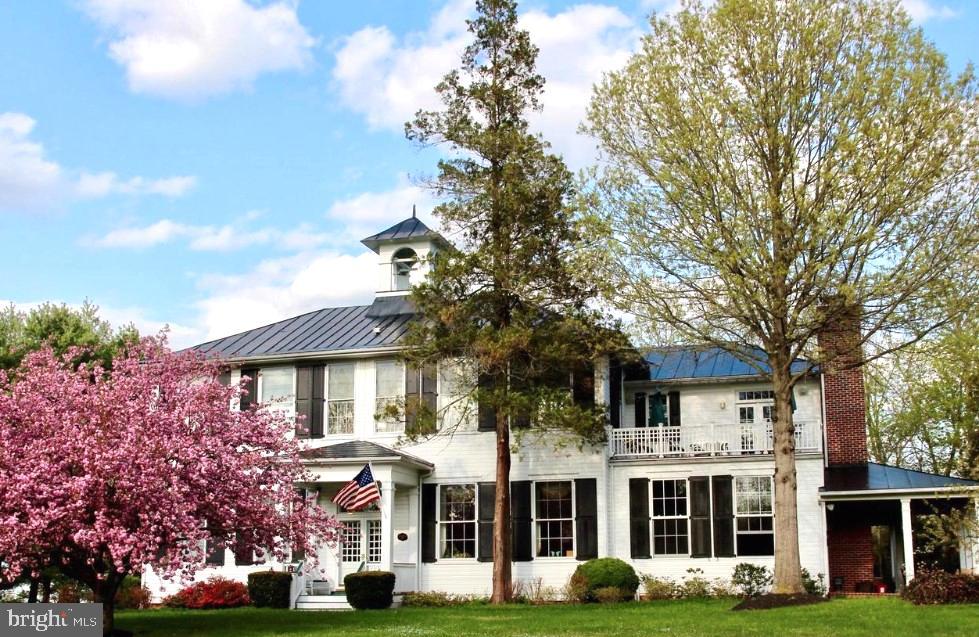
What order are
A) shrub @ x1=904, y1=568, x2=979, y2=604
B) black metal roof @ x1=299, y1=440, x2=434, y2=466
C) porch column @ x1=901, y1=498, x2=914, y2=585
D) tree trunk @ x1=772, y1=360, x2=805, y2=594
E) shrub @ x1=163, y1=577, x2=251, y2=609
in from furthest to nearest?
1. shrub @ x1=163, y1=577, x2=251, y2=609
2. black metal roof @ x1=299, y1=440, x2=434, y2=466
3. porch column @ x1=901, y1=498, x2=914, y2=585
4. tree trunk @ x1=772, y1=360, x2=805, y2=594
5. shrub @ x1=904, y1=568, x2=979, y2=604

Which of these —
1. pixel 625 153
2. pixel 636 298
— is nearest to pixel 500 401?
pixel 636 298

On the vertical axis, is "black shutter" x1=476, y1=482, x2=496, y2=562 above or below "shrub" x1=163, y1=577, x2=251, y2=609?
above

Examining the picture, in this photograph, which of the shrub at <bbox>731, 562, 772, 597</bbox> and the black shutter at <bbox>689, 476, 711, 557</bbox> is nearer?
the shrub at <bbox>731, 562, 772, 597</bbox>

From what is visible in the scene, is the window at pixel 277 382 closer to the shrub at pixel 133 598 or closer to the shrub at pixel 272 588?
the shrub at pixel 272 588

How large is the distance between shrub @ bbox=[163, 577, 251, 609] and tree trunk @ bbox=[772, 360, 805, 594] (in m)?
12.5

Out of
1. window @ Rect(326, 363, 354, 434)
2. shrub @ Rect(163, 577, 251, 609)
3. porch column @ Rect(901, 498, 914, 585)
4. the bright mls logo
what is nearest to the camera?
the bright mls logo

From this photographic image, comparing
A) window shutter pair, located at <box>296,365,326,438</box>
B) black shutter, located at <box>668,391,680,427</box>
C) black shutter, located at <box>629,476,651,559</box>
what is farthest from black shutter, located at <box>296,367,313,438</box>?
black shutter, located at <box>668,391,680,427</box>

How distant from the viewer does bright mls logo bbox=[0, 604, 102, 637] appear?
1325cm

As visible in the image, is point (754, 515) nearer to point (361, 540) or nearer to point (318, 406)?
point (361, 540)

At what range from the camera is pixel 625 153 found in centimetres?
2139

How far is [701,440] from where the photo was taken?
1016 inches

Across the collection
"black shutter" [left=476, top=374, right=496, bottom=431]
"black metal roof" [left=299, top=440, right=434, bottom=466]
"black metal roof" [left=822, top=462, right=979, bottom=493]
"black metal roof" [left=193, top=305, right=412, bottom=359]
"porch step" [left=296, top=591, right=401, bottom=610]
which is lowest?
"porch step" [left=296, top=591, right=401, bottom=610]

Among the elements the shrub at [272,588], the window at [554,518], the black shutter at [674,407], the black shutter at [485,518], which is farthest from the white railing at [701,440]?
the shrub at [272,588]

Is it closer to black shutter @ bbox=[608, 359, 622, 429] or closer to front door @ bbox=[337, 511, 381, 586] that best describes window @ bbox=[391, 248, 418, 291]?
black shutter @ bbox=[608, 359, 622, 429]
